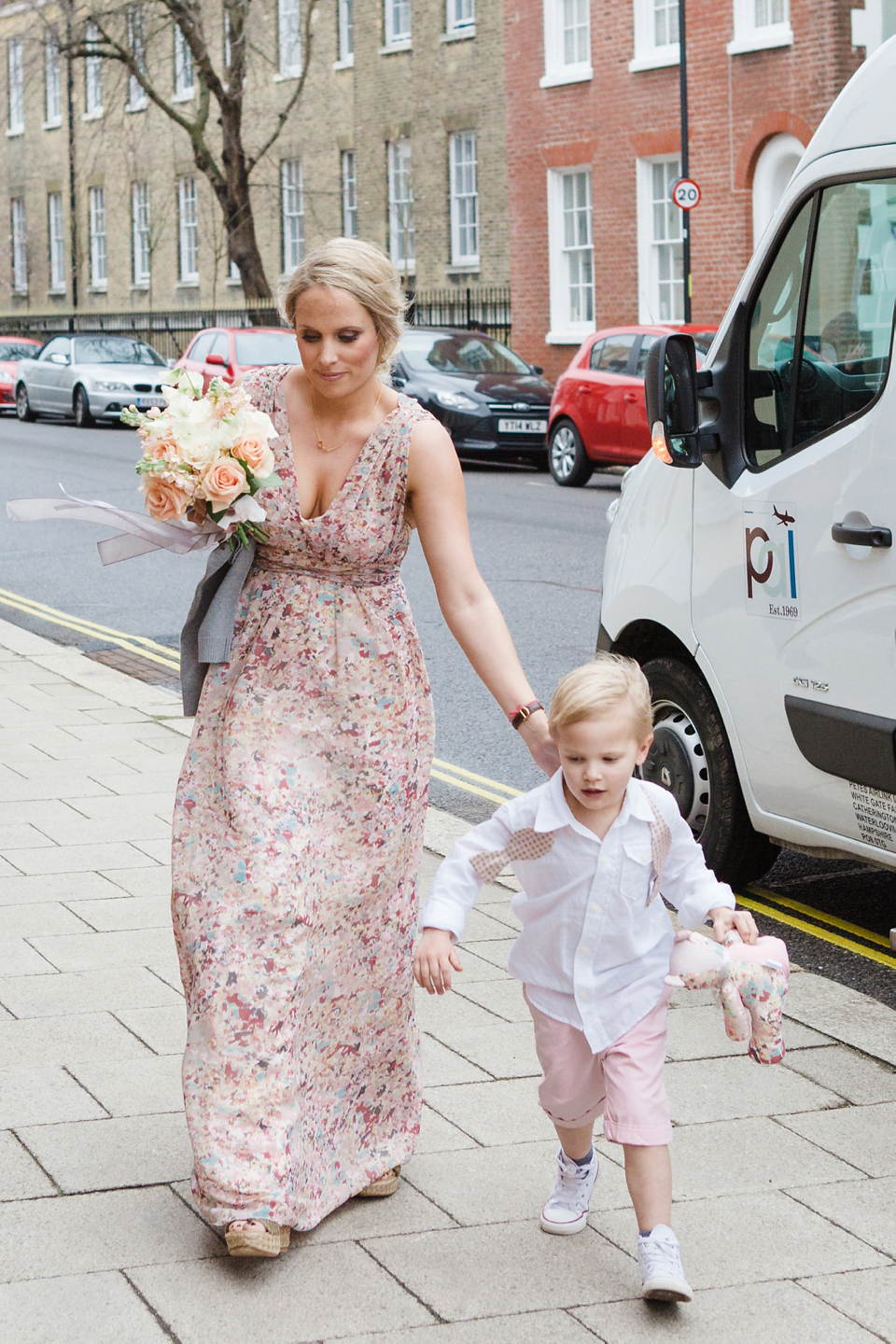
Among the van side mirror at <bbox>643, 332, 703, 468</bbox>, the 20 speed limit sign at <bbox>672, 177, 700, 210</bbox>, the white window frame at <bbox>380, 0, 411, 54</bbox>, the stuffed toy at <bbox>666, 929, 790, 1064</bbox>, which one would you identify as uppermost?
the white window frame at <bbox>380, 0, 411, 54</bbox>

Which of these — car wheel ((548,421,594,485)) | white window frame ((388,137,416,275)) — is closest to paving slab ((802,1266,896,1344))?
car wheel ((548,421,594,485))

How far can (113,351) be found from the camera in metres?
31.6

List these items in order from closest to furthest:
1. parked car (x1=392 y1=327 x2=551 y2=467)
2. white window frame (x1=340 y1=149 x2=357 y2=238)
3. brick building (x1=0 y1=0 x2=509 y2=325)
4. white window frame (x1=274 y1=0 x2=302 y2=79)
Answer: parked car (x1=392 y1=327 x2=551 y2=467)
brick building (x1=0 y1=0 x2=509 y2=325)
white window frame (x1=340 y1=149 x2=357 y2=238)
white window frame (x1=274 y1=0 x2=302 y2=79)

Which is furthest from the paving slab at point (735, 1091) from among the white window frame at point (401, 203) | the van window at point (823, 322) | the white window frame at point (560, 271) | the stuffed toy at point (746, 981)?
the white window frame at point (401, 203)

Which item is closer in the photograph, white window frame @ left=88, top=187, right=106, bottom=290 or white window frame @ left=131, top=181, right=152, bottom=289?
white window frame @ left=131, top=181, right=152, bottom=289

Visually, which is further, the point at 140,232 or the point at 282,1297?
the point at 140,232

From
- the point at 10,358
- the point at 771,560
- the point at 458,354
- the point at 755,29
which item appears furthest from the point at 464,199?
the point at 771,560

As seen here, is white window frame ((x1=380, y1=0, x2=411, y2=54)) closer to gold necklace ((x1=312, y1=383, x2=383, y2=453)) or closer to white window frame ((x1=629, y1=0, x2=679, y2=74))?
white window frame ((x1=629, y1=0, x2=679, y2=74))

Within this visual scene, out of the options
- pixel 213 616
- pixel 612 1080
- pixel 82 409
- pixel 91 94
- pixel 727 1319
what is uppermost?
pixel 91 94

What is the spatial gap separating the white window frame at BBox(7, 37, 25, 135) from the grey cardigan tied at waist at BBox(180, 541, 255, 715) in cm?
4915

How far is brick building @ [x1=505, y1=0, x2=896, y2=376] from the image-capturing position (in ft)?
77.8

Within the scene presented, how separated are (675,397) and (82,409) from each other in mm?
26765

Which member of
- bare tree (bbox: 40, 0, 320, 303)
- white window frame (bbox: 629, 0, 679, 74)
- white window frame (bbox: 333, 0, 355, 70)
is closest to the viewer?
white window frame (bbox: 629, 0, 679, 74)

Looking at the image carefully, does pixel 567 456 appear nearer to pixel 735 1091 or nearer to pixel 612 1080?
pixel 735 1091
